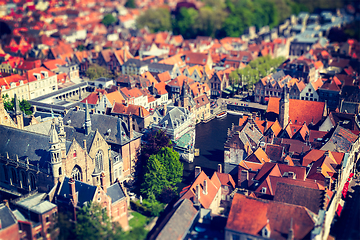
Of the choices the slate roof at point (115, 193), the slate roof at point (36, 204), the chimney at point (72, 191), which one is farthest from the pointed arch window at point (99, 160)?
the chimney at point (72, 191)

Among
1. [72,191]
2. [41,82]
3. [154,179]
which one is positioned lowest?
[154,179]

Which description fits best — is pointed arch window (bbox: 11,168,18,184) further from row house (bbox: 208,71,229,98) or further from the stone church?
row house (bbox: 208,71,229,98)

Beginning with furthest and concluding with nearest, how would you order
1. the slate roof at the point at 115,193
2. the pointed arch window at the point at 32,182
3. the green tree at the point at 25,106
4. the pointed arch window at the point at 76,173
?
the green tree at the point at 25,106 < the pointed arch window at the point at 32,182 < the pointed arch window at the point at 76,173 < the slate roof at the point at 115,193

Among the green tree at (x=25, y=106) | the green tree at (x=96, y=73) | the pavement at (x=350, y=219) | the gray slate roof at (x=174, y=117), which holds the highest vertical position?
the green tree at (x=96, y=73)

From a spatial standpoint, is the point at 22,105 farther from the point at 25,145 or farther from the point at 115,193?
the point at 115,193

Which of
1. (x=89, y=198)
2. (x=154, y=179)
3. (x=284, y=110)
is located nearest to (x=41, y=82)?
(x=154, y=179)

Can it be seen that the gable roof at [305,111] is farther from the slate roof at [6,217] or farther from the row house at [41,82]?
the row house at [41,82]
